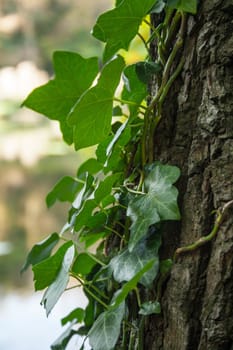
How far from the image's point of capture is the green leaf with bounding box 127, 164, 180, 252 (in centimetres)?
41

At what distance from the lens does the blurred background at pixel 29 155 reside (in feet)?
6.04

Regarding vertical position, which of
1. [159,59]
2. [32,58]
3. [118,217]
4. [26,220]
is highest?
[32,58]

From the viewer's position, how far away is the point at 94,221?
487 millimetres

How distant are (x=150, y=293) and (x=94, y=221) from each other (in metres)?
0.09

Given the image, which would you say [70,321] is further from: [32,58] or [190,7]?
[32,58]

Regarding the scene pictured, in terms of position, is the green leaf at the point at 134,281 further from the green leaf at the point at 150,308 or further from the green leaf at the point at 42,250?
the green leaf at the point at 42,250

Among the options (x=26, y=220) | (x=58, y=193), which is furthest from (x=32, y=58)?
(x=58, y=193)

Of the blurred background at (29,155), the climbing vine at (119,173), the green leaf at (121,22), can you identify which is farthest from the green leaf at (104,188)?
the blurred background at (29,155)

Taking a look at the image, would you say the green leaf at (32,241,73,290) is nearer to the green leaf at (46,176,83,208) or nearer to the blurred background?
the green leaf at (46,176,83,208)

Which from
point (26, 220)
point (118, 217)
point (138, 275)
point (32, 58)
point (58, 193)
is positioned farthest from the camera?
point (32, 58)

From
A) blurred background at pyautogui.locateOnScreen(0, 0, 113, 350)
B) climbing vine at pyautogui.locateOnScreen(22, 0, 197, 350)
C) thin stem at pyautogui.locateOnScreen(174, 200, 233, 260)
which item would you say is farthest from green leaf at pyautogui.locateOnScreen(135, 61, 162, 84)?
blurred background at pyautogui.locateOnScreen(0, 0, 113, 350)

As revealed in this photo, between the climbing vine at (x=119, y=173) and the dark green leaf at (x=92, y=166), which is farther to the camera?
the dark green leaf at (x=92, y=166)

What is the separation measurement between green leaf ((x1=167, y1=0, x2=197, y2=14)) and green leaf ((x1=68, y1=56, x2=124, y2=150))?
2.4 inches

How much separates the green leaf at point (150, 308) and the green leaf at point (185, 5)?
9.7 inches
